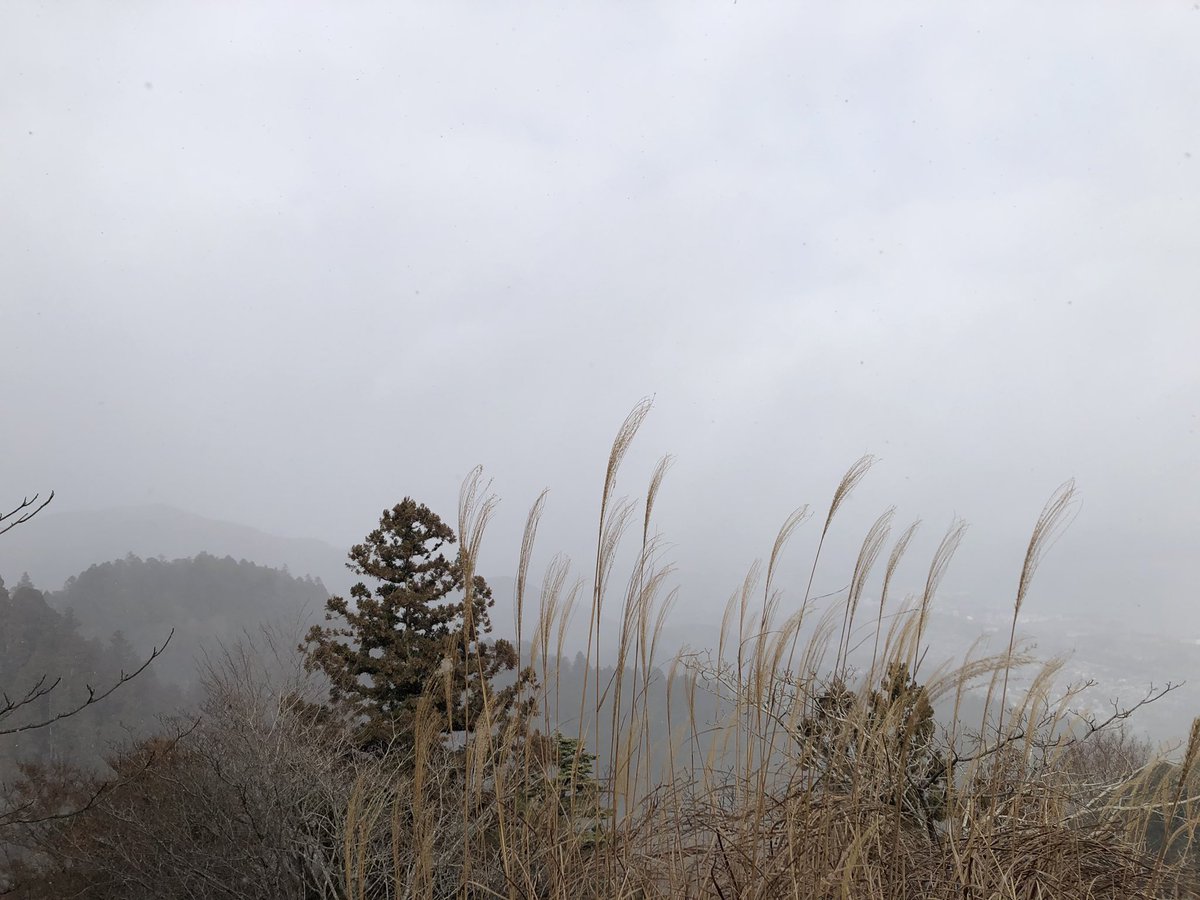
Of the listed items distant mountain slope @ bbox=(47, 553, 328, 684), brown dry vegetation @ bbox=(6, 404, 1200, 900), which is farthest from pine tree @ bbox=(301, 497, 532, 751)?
distant mountain slope @ bbox=(47, 553, 328, 684)

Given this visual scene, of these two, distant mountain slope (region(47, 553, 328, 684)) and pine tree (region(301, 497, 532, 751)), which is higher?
pine tree (region(301, 497, 532, 751))

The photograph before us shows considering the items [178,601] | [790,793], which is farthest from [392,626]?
[178,601]

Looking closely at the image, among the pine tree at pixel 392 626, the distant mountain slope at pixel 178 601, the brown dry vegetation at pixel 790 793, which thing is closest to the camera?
the brown dry vegetation at pixel 790 793

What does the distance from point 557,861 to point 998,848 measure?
1.13m

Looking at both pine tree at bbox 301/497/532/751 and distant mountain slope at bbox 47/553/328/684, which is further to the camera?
distant mountain slope at bbox 47/553/328/684

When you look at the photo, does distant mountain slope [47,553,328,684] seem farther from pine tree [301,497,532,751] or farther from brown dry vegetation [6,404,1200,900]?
brown dry vegetation [6,404,1200,900]

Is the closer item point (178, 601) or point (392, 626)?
point (392, 626)

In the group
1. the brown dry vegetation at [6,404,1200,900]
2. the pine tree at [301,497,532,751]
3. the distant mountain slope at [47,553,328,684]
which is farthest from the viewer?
the distant mountain slope at [47,553,328,684]

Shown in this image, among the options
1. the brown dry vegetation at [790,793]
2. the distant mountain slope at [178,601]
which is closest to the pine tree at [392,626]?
the brown dry vegetation at [790,793]

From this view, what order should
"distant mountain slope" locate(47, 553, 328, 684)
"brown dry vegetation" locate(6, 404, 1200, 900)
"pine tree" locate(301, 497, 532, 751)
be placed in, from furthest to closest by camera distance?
"distant mountain slope" locate(47, 553, 328, 684) → "pine tree" locate(301, 497, 532, 751) → "brown dry vegetation" locate(6, 404, 1200, 900)

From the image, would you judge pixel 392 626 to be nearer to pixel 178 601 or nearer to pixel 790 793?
pixel 790 793

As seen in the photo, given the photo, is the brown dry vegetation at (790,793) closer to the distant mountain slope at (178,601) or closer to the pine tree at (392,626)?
the pine tree at (392,626)

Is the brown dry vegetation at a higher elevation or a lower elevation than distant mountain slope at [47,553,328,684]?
higher

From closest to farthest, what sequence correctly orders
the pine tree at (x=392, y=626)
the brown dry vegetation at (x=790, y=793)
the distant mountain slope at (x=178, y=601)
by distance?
the brown dry vegetation at (x=790, y=793), the pine tree at (x=392, y=626), the distant mountain slope at (x=178, y=601)
